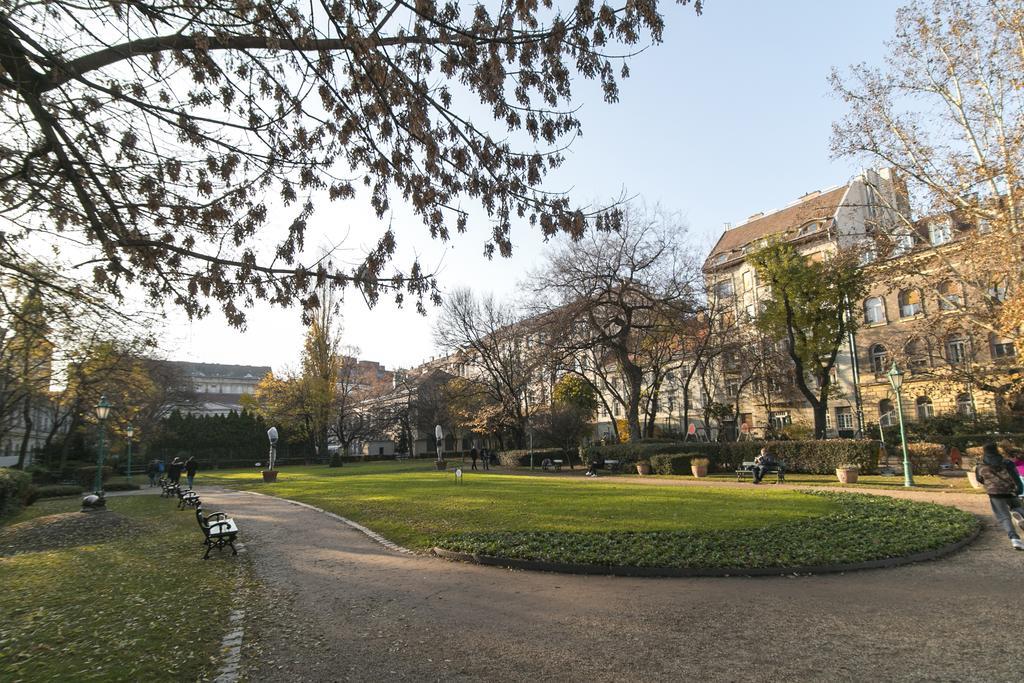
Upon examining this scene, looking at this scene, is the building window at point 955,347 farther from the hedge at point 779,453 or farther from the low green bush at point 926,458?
the hedge at point 779,453

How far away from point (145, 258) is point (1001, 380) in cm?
3534

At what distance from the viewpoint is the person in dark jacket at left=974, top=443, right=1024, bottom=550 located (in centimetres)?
999

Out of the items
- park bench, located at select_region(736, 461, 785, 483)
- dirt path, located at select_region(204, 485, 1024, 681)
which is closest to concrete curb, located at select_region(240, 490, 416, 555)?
dirt path, located at select_region(204, 485, 1024, 681)

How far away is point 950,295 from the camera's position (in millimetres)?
31984

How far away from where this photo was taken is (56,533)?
45.8ft

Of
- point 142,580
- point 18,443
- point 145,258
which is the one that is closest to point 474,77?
point 145,258

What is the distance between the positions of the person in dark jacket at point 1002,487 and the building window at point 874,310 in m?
37.2

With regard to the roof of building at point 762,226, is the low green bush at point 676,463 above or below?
below

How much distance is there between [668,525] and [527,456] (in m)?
28.6

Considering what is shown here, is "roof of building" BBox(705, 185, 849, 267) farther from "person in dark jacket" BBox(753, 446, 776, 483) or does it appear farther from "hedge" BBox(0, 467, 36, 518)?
"hedge" BBox(0, 467, 36, 518)

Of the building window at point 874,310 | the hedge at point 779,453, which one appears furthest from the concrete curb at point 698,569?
the building window at point 874,310

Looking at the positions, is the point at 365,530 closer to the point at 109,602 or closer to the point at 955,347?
the point at 109,602

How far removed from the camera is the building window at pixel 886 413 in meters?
40.5

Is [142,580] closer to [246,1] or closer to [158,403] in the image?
[246,1]
